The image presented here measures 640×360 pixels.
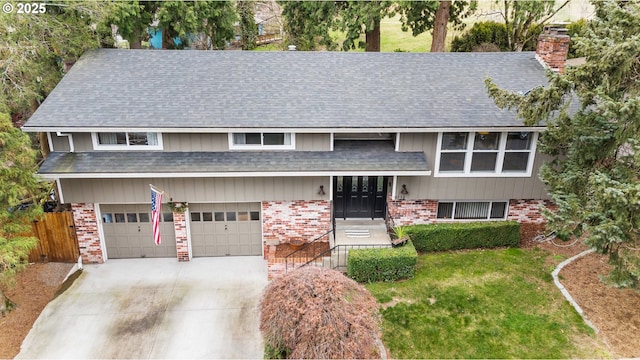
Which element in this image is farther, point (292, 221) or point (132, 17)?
point (132, 17)

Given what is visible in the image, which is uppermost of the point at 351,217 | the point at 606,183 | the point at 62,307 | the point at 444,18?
the point at 444,18

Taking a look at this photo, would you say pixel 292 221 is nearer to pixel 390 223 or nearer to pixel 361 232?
pixel 361 232

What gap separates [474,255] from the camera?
1327 centimetres

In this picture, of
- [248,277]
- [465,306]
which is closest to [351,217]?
[248,277]

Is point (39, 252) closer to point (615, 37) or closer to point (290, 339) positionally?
point (290, 339)

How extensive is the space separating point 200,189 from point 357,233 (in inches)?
193

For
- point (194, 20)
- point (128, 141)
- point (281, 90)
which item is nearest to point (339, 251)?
point (281, 90)

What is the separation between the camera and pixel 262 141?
42.3 feet

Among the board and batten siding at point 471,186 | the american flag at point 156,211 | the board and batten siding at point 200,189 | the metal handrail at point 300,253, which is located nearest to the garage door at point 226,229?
the board and batten siding at point 200,189

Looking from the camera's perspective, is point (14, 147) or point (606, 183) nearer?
point (606, 183)

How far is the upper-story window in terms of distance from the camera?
1300 cm

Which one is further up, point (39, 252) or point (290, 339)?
point (290, 339)

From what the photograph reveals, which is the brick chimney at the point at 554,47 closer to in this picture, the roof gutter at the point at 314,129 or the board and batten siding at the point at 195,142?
the roof gutter at the point at 314,129

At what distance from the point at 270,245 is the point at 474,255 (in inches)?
243
